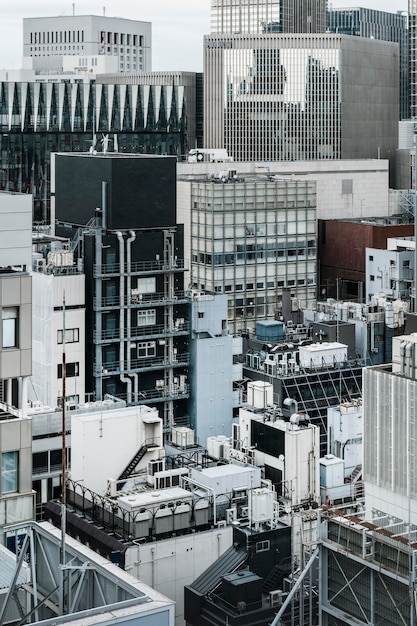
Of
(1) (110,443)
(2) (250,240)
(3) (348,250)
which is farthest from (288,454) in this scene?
(3) (348,250)

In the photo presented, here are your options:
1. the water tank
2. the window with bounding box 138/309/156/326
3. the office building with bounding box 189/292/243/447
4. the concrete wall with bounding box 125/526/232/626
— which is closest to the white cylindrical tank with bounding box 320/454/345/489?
the office building with bounding box 189/292/243/447

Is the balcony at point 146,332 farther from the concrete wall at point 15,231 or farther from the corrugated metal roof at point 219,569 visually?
the concrete wall at point 15,231

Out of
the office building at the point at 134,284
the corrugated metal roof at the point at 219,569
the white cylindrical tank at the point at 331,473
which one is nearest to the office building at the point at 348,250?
the office building at the point at 134,284

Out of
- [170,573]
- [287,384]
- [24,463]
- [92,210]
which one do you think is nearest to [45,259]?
[92,210]

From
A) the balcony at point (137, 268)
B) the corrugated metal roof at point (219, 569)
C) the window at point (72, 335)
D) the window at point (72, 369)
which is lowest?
the corrugated metal roof at point (219, 569)

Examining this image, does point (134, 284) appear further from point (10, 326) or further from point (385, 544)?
point (10, 326)

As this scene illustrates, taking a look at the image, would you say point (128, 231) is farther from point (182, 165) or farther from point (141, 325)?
point (182, 165)
